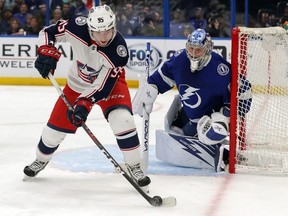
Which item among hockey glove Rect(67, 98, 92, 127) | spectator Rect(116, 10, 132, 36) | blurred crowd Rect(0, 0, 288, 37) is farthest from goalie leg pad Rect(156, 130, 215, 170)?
spectator Rect(116, 10, 132, 36)

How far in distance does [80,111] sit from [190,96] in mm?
885

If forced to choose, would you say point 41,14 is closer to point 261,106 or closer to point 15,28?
point 15,28

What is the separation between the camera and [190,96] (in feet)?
12.7

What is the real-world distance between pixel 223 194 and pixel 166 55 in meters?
5.07

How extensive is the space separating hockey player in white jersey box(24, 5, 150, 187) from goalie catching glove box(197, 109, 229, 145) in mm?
475

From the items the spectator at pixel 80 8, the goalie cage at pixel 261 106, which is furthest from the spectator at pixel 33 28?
the goalie cage at pixel 261 106

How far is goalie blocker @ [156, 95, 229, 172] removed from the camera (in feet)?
12.5

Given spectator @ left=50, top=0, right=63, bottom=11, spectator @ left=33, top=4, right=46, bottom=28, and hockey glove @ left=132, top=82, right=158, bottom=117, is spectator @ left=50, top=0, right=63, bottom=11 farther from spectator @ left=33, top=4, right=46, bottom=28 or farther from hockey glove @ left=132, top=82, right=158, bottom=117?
hockey glove @ left=132, top=82, right=158, bottom=117

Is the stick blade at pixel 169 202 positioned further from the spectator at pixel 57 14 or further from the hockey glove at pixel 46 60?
the spectator at pixel 57 14

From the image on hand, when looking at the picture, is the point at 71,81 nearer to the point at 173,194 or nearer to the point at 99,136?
the point at 173,194

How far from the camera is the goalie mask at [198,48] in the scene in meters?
3.71

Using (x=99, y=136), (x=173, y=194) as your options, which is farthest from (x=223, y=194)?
(x=99, y=136)

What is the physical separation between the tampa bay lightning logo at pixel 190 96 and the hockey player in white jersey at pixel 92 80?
0.48 meters

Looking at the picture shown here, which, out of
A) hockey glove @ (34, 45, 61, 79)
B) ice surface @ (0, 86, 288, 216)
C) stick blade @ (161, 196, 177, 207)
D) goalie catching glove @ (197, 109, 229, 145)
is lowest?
ice surface @ (0, 86, 288, 216)
